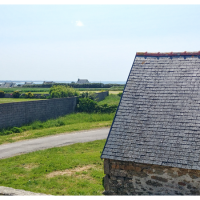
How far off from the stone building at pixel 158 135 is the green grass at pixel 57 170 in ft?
5.35

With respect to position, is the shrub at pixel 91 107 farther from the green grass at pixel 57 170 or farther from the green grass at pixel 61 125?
the green grass at pixel 57 170

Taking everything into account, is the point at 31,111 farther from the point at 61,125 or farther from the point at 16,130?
the point at 61,125

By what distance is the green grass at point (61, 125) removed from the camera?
16.0m

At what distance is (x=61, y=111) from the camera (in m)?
22.3

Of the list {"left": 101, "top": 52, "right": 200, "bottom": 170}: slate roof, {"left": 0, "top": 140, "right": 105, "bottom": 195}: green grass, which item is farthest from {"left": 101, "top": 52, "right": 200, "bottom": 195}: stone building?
{"left": 0, "top": 140, "right": 105, "bottom": 195}: green grass

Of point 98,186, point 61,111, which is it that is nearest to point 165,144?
point 98,186

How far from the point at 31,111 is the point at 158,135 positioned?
13904 millimetres

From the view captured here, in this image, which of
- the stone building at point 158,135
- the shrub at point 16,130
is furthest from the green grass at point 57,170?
the shrub at point 16,130

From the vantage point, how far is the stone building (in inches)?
248

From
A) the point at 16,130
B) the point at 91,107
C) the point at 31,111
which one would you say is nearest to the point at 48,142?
the point at 16,130

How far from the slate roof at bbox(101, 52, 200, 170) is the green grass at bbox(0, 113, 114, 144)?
9.81 meters

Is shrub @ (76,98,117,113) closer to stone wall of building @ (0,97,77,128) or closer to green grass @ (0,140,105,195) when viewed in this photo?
stone wall of building @ (0,97,77,128)

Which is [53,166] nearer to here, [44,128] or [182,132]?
[182,132]

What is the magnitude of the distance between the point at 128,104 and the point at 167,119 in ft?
4.25
